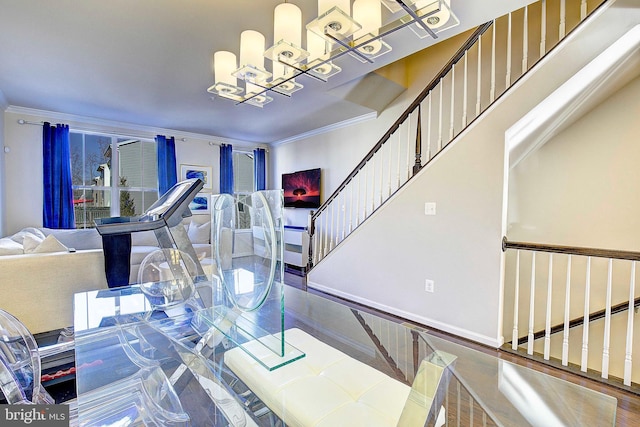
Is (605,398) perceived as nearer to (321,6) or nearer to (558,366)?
(558,366)

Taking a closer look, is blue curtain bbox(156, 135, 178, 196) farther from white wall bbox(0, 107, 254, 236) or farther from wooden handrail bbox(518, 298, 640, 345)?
wooden handrail bbox(518, 298, 640, 345)

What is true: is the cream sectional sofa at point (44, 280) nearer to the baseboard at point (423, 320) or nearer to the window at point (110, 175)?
the baseboard at point (423, 320)

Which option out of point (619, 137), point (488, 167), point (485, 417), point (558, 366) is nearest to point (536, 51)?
point (619, 137)

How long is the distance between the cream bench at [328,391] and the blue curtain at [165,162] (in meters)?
4.77

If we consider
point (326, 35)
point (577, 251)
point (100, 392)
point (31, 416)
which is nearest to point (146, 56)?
point (326, 35)

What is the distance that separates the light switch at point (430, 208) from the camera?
267 centimetres

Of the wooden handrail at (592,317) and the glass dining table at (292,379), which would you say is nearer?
the glass dining table at (292,379)

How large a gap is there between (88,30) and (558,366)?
14.4ft

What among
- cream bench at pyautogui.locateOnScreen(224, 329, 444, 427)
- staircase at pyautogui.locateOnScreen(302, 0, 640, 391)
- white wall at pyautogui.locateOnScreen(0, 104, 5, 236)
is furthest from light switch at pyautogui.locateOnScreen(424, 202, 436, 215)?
white wall at pyautogui.locateOnScreen(0, 104, 5, 236)

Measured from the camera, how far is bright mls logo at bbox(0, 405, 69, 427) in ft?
2.27

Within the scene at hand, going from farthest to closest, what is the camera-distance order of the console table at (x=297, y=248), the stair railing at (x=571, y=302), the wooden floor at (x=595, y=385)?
the console table at (x=297, y=248)
the stair railing at (x=571, y=302)
the wooden floor at (x=595, y=385)

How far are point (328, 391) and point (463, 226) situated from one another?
1984 mm

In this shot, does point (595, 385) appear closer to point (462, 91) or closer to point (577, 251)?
point (577, 251)

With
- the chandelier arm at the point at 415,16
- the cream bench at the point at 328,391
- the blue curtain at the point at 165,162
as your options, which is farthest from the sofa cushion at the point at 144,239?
the chandelier arm at the point at 415,16
